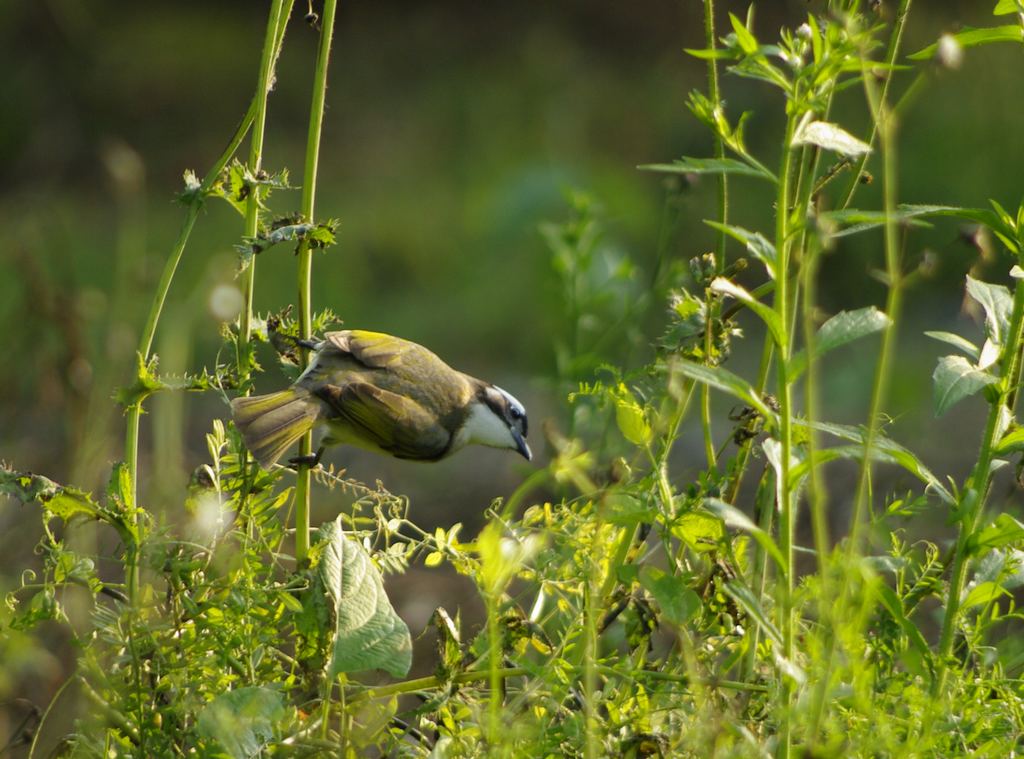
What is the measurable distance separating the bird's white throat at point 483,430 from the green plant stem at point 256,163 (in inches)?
64.1

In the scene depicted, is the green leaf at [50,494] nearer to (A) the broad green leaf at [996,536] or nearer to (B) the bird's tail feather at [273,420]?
(B) the bird's tail feather at [273,420]

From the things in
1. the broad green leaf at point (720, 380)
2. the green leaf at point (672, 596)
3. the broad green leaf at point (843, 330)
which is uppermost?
the broad green leaf at point (843, 330)

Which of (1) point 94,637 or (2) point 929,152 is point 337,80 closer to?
(2) point 929,152

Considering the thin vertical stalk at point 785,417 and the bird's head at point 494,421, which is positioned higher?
the thin vertical stalk at point 785,417

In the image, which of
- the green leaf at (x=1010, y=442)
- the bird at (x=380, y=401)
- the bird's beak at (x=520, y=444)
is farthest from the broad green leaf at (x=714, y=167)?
the bird's beak at (x=520, y=444)

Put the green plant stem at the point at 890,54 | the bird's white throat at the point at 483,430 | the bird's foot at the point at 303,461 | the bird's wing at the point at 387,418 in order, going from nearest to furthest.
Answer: the green plant stem at the point at 890,54 → the bird's foot at the point at 303,461 → the bird's wing at the point at 387,418 → the bird's white throat at the point at 483,430

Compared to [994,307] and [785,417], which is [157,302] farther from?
[994,307]

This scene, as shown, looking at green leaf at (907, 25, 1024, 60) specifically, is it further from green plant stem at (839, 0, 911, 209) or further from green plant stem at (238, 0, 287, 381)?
green plant stem at (238, 0, 287, 381)

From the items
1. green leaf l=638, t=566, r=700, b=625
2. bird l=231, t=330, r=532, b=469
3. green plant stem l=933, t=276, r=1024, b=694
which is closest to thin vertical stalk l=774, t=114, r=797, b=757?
green leaf l=638, t=566, r=700, b=625

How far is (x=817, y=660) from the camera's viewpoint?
128 cm

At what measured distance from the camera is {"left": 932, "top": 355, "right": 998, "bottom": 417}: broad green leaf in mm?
1406

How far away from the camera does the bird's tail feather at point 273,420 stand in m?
1.86

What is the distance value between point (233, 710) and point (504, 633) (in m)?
0.31

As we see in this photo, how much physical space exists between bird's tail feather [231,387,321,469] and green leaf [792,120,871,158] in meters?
0.78
